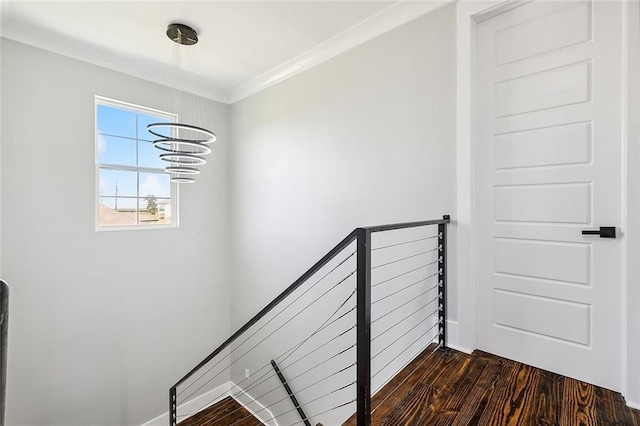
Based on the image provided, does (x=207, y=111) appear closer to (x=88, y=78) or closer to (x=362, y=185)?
(x=88, y=78)

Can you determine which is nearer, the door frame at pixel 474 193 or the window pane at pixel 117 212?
the door frame at pixel 474 193

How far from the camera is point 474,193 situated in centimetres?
206

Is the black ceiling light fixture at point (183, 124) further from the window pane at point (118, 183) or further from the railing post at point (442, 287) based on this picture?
the railing post at point (442, 287)

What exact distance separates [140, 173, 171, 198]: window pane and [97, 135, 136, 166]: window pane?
0.70ft

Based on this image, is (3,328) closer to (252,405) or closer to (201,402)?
(252,405)

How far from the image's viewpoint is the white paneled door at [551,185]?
1.64 meters

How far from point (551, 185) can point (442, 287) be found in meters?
0.94

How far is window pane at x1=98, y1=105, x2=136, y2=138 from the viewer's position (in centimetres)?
322

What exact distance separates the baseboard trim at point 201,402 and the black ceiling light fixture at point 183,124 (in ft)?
9.37

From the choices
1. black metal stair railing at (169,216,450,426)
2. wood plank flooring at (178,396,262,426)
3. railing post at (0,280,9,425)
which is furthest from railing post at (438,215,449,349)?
wood plank flooring at (178,396,262,426)

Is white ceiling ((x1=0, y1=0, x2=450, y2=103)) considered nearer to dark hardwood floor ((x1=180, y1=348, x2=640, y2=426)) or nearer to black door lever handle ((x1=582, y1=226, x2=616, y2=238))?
black door lever handle ((x1=582, y1=226, x2=616, y2=238))

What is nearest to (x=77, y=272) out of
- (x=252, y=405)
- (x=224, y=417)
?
(x=224, y=417)

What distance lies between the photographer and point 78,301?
3.04 metres

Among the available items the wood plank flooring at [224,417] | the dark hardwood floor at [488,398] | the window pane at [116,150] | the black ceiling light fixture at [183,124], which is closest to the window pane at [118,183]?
the window pane at [116,150]
